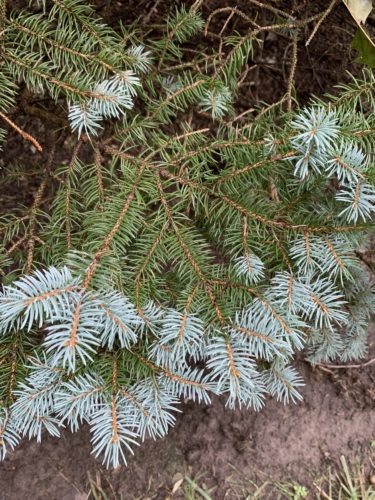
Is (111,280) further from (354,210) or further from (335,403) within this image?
(335,403)

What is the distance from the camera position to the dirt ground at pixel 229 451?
1.48m

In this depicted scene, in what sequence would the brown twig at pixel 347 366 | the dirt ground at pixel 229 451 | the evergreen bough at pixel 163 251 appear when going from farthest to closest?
1. the brown twig at pixel 347 366
2. the dirt ground at pixel 229 451
3. the evergreen bough at pixel 163 251

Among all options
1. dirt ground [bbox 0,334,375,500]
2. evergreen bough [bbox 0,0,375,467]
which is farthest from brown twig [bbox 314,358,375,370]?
evergreen bough [bbox 0,0,375,467]

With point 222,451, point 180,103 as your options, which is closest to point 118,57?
point 180,103

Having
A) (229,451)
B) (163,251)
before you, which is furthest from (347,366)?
(163,251)

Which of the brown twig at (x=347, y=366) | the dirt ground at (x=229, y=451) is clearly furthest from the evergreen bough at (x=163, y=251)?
the brown twig at (x=347, y=366)

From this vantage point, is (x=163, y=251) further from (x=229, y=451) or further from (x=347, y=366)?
(x=347, y=366)

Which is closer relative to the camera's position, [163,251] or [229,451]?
[163,251]

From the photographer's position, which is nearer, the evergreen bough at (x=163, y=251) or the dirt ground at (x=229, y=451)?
the evergreen bough at (x=163, y=251)

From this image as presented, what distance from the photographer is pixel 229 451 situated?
1.55m

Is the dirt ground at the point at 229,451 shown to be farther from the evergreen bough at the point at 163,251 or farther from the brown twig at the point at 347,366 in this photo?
the evergreen bough at the point at 163,251

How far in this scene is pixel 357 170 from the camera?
868 millimetres

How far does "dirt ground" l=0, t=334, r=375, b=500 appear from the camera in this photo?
1.48m

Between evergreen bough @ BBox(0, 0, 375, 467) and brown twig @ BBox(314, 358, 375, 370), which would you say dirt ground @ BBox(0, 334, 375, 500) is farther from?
evergreen bough @ BBox(0, 0, 375, 467)
